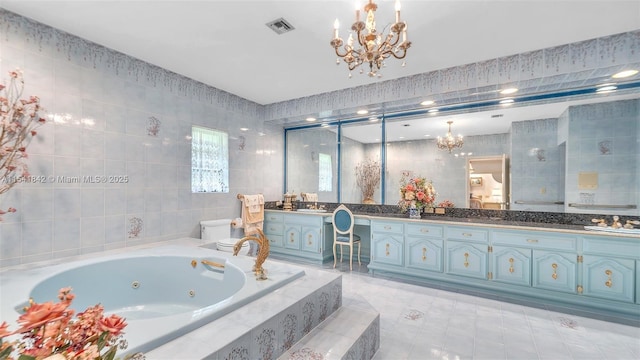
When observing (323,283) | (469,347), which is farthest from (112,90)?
(469,347)

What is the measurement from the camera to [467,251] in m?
3.13

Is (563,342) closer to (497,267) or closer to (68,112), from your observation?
(497,267)

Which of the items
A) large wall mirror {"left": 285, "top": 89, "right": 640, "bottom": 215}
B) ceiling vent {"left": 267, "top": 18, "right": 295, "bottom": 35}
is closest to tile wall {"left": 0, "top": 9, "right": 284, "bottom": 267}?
ceiling vent {"left": 267, "top": 18, "right": 295, "bottom": 35}

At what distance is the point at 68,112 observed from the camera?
248cm

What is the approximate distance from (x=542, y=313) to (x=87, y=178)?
14.4 ft

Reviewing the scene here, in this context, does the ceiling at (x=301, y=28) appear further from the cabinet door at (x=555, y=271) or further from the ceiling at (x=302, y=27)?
the cabinet door at (x=555, y=271)

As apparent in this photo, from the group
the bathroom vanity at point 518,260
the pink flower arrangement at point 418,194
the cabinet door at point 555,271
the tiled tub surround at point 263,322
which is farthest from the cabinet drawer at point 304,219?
the cabinet door at point 555,271

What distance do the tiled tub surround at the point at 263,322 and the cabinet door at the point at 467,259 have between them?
177 cm

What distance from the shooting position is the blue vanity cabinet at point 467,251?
10.00 ft

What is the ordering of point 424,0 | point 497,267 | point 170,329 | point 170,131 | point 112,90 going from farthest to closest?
point 170,131
point 497,267
point 112,90
point 424,0
point 170,329

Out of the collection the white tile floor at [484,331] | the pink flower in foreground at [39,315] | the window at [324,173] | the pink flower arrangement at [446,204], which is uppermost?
the window at [324,173]

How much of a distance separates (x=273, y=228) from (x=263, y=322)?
3281 millimetres

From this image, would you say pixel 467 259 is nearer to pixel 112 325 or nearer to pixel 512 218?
pixel 512 218

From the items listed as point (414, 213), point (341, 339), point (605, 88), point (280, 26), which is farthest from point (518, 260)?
point (280, 26)
